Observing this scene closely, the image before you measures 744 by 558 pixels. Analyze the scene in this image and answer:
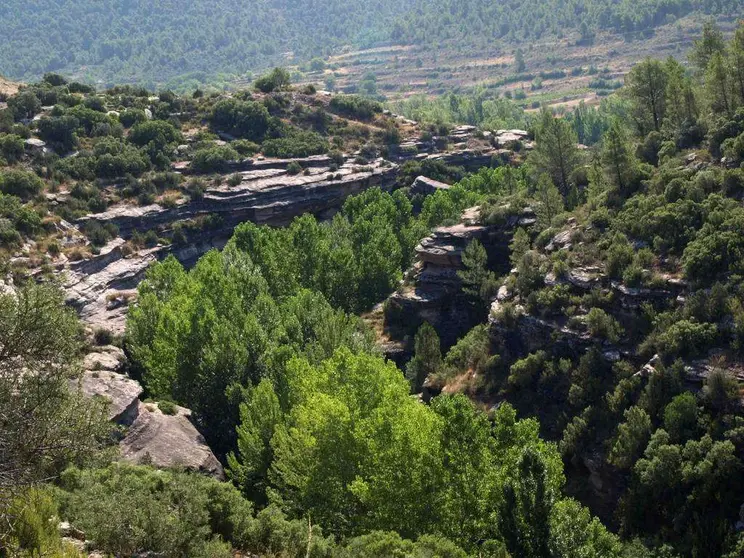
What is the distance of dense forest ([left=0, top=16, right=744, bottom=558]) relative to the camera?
29.4 m

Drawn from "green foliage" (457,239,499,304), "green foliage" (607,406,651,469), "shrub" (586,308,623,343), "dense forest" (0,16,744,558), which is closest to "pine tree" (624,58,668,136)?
"dense forest" (0,16,744,558)

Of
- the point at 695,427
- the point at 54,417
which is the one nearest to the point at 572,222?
the point at 695,427

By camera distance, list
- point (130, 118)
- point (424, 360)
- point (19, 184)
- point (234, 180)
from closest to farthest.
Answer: point (424, 360) → point (19, 184) → point (234, 180) → point (130, 118)

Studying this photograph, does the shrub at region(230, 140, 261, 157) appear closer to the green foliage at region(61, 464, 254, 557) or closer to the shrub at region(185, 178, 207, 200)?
the shrub at region(185, 178, 207, 200)

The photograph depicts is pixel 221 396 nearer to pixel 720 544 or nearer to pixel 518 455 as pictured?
pixel 518 455

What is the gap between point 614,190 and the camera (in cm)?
6325

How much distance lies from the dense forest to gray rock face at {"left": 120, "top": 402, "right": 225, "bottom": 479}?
188 cm

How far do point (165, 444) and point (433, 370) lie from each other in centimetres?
2345

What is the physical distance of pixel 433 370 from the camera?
61.8m

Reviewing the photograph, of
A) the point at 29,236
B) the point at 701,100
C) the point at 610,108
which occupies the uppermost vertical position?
the point at 701,100

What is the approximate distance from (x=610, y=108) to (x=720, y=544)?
151 metres

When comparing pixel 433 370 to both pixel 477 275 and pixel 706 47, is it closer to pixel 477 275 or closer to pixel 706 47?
pixel 477 275

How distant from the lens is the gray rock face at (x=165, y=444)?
142 feet

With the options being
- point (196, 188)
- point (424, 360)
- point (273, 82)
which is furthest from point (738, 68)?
point (273, 82)
